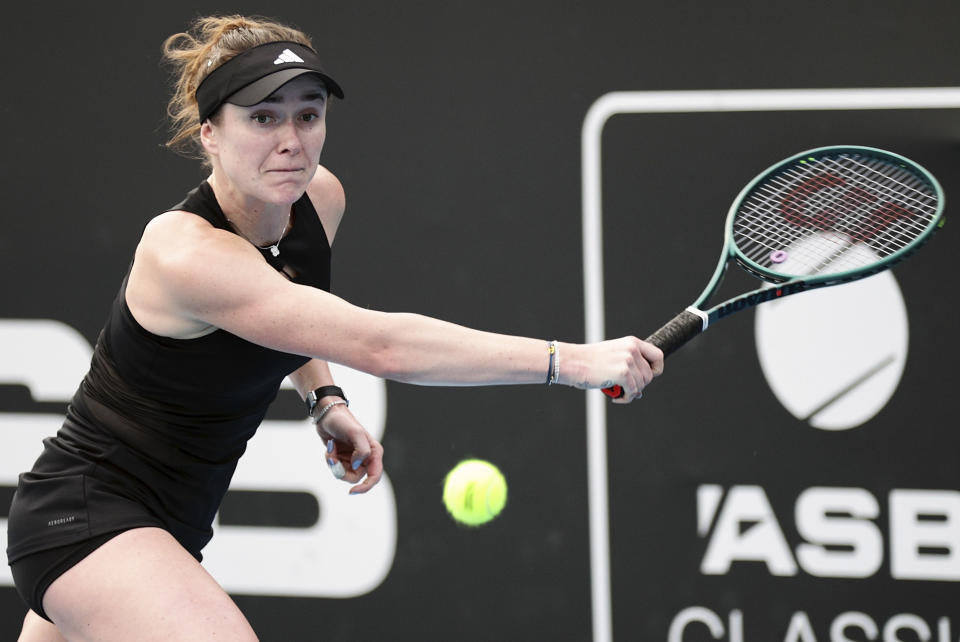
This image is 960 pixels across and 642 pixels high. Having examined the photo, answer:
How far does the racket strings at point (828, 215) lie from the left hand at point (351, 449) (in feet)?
2.73

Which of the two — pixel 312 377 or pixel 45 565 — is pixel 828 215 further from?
pixel 45 565

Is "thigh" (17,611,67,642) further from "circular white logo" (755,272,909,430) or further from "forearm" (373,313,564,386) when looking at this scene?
"circular white logo" (755,272,909,430)

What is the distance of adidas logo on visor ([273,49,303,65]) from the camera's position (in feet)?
5.95

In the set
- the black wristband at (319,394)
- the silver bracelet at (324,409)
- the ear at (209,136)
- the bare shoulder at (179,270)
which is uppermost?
the ear at (209,136)

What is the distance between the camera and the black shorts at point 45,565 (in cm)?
187

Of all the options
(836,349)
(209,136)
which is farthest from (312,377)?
(836,349)

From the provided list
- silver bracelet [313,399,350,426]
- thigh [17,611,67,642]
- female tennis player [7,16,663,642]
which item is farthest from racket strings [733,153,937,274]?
thigh [17,611,67,642]

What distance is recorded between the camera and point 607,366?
1.74 meters

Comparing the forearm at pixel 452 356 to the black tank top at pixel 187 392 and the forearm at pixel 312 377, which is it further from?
the forearm at pixel 312 377

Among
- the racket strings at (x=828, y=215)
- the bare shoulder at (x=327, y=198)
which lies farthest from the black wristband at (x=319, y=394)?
the racket strings at (x=828, y=215)

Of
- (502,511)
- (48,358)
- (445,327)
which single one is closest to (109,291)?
(48,358)

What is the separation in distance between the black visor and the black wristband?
1.95ft

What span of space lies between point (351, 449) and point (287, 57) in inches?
29.2

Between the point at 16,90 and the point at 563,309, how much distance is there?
1.46 meters
